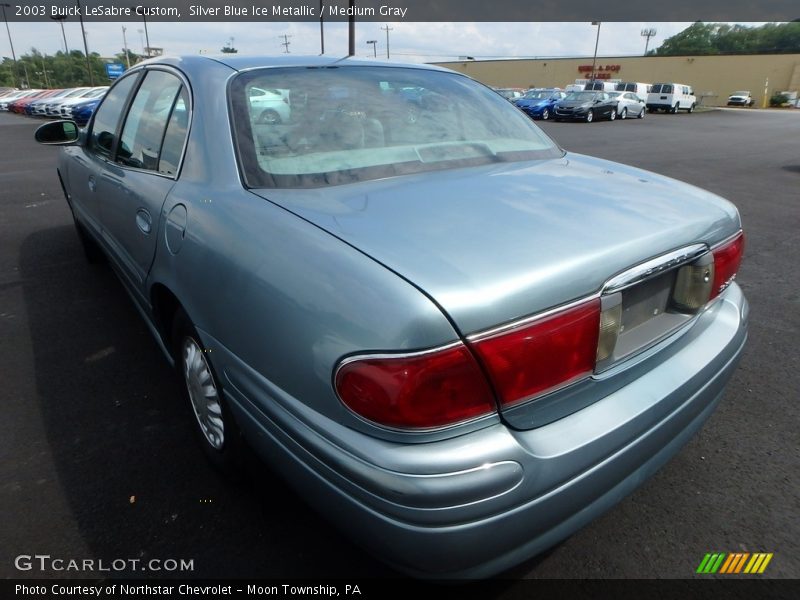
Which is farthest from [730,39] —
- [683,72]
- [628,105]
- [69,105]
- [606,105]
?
[69,105]

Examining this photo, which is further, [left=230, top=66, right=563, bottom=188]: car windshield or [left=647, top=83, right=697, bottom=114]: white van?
[left=647, top=83, right=697, bottom=114]: white van

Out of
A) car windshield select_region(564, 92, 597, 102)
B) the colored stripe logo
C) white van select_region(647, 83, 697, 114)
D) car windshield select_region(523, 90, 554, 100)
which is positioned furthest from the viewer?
white van select_region(647, 83, 697, 114)

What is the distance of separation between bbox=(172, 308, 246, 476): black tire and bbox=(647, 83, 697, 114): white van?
42.0m

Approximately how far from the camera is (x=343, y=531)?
1.47m

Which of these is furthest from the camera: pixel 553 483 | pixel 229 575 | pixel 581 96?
pixel 581 96

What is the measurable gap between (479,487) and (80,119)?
80.5 ft

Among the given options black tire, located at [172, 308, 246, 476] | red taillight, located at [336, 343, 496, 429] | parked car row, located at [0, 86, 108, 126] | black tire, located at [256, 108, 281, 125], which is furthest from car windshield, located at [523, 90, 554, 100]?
red taillight, located at [336, 343, 496, 429]

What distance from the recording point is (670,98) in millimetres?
36938

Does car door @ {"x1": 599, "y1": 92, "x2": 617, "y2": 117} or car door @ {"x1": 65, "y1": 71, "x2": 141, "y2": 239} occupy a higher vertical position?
car door @ {"x1": 65, "y1": 71, "x2": 141, "y2": 239}

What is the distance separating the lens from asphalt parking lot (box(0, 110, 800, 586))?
1.88m

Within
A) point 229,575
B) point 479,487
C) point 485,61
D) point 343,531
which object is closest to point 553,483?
point 479,487

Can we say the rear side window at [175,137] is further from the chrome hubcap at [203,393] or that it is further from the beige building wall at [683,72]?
the beige building wall at [683,72]

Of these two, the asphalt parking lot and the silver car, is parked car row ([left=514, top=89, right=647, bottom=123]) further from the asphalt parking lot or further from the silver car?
the asphalt parking lot

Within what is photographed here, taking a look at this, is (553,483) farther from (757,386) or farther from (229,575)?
(757,386)
